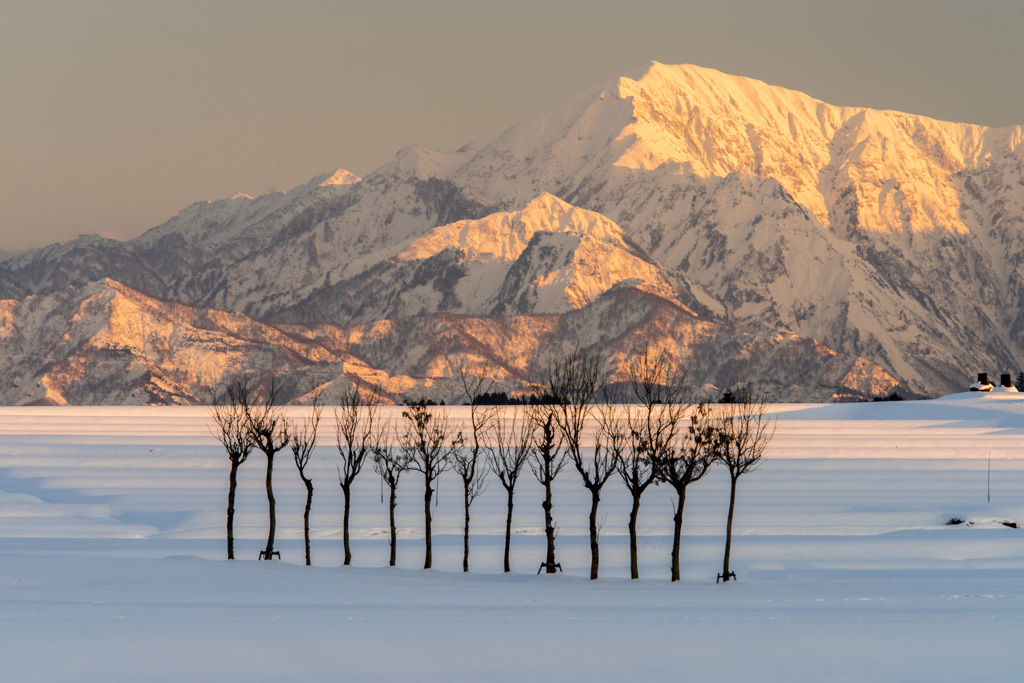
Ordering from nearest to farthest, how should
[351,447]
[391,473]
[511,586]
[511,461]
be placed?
[511,586], [391,473], [351,447], [511,461]

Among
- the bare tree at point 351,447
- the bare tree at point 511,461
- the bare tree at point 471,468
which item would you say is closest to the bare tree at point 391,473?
the bare tree at point 351,447

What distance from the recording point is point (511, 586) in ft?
122

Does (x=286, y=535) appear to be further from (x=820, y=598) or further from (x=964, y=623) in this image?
(x=964, y=623)

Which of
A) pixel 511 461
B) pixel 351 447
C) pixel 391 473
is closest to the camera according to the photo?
pixel 391 473

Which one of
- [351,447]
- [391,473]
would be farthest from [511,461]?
[391,473]

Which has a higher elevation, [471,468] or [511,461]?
[471,468]

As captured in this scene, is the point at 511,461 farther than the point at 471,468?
Yes

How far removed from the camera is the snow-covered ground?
23922mm

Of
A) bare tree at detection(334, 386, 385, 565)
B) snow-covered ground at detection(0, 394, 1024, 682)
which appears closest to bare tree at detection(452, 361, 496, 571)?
snow-covered ground at detection(0, 394, 1024, 682)

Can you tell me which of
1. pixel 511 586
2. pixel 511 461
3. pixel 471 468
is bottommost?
pixel 511 586

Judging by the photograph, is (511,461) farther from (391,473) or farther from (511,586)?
(511,586)

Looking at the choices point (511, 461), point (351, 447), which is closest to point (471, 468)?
point (351, 447)

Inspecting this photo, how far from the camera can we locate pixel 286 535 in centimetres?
5559

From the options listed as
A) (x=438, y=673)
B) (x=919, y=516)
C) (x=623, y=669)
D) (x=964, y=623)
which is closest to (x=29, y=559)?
(x=438, y=673)
